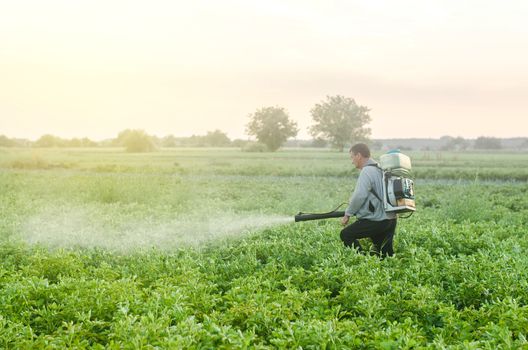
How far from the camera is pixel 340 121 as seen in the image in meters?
77.5

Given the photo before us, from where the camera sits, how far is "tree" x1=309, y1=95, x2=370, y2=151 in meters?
77.2

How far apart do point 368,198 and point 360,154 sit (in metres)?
0.67

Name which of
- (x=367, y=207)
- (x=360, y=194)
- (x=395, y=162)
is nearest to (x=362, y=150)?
(x=395, y=162)

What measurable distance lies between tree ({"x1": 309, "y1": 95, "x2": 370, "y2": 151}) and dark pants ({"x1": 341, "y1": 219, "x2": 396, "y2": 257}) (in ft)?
227

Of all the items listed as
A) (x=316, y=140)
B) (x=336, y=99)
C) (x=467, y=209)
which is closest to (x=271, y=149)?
(x=316, y=140)

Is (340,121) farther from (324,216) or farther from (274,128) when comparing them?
(324,216)

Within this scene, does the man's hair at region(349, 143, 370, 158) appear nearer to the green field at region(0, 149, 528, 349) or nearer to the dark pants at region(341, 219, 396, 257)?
the dark pants at region(341, 219, 396, 257)

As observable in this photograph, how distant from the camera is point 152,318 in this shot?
4953mm

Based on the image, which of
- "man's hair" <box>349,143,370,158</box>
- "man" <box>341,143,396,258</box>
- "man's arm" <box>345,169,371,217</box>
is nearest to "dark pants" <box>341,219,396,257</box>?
"man" <box>341,143,396,258</box>

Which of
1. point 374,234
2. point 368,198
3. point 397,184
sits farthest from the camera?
point 374,234

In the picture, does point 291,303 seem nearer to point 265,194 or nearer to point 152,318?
point 152,318

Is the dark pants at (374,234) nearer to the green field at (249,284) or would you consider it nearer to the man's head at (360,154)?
the green field at (249,284)

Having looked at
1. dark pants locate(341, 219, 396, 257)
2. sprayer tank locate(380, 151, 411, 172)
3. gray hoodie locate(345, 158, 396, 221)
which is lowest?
dark pants locate(341, 219, 396, 257)

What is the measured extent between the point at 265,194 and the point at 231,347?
16083mm
